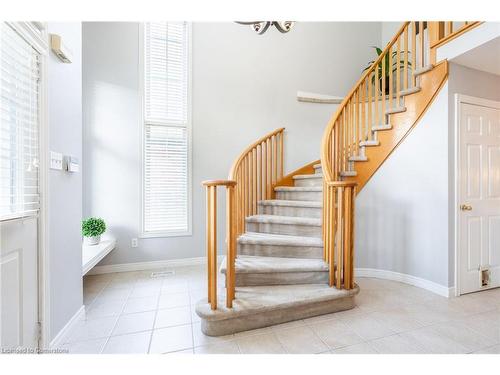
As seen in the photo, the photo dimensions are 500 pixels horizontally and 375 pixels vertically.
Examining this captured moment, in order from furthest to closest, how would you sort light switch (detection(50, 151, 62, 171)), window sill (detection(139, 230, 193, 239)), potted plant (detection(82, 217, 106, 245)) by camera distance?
1. window sill (detection(139, 230, 193, 239))
2. potted plant (detection(82, 217, 106, 245))
3. light switch (detection(50, 151, 62, 171))

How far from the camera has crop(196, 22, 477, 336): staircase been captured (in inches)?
69.6

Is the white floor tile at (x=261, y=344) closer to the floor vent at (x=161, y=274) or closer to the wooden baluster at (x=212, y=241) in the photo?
the wooden baluster at (x=212, y=241)

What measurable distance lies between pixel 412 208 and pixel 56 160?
334 centimetres

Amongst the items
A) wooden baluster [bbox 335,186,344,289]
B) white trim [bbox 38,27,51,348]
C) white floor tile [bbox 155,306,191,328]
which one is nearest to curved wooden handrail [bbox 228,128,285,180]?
wooden baluster [bbox 335,186,344,289]

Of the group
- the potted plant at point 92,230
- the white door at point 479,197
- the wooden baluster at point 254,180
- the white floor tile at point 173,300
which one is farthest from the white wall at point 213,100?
the white door at point 479,197

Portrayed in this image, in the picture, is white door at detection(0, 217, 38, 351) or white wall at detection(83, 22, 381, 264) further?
white wall at detection(83, 22, 381, 264)

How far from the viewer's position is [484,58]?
2.25 m

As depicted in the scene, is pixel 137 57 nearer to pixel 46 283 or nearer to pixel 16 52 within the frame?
pixel 16 52

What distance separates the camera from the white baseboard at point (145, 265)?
305 cm

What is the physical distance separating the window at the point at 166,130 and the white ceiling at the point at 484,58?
10.5 ft

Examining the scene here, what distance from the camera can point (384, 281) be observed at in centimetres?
273

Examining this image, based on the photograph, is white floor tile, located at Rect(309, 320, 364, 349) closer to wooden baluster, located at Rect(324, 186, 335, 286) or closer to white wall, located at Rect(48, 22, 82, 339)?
wooden baluster, located at Rect(324, 186, 335, 286)

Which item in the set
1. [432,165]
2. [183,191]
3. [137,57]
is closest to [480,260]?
[432,165]

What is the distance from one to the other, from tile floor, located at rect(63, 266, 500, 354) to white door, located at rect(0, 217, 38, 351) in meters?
0.39
